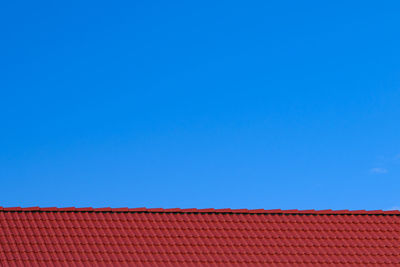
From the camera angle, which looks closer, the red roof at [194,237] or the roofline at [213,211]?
the red roof at [194,237]

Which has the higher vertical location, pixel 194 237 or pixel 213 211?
pixel 213 211

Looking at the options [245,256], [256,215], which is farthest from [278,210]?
[245,256]

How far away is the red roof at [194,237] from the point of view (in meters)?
11.3

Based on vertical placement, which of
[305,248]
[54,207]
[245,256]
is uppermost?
[305,248]

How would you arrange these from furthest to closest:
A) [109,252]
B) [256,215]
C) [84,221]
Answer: [256,215]
[84,221]
[109,252]

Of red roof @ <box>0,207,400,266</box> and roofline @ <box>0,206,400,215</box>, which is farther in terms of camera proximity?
roofline @ <box>0,206,400,215</box>

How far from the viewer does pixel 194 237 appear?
1227 cm

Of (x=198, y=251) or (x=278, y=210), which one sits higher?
(x=278, y=210)

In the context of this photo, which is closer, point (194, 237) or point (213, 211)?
point (194, 237)

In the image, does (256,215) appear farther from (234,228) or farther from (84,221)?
(84,221)

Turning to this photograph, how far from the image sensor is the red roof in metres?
11.3

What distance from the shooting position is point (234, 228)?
41.7ft

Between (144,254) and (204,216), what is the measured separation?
7.39ft

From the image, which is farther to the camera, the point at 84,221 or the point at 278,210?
the point at 278,210
